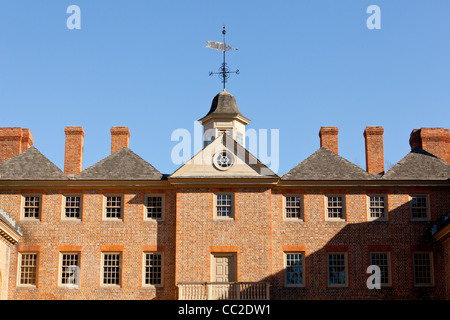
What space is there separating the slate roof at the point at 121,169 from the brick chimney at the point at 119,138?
19.1 inches

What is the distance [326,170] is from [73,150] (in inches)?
524

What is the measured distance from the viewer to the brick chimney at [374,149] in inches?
1667

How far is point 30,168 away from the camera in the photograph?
136 ft

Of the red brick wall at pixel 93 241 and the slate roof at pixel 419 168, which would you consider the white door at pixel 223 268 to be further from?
the slate roof at pixel 419 168

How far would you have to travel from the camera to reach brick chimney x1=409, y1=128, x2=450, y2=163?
43.2 m

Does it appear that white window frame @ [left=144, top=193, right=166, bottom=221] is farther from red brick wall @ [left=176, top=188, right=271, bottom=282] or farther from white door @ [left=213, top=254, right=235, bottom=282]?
white door @ [left=213, top=254, right=235, bottom=282]

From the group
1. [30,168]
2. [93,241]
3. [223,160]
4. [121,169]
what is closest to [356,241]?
[223,160]

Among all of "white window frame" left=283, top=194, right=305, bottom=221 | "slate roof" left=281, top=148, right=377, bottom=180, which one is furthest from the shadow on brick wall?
"slate roof" left=281, top=148, right=377, bottom=180

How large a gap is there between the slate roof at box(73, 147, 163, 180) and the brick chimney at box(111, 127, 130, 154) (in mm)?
485

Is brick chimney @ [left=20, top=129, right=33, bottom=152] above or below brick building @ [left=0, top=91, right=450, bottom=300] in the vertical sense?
above

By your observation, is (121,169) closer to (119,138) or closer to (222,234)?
(119,138)

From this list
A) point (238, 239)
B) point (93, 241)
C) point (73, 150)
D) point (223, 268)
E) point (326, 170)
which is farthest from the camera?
point (73, 150)
